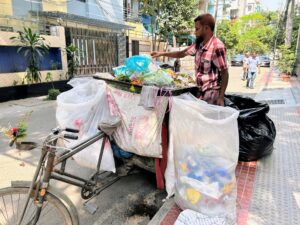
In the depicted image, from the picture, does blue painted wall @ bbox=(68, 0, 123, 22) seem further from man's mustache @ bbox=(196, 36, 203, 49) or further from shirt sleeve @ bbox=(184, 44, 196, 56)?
man's mustache @ bbox=(196, 36, 203, 49)

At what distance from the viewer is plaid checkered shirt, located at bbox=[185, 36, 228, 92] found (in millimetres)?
2703

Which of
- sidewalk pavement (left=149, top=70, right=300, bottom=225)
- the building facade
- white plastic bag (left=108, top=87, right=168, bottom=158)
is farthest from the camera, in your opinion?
the building facade

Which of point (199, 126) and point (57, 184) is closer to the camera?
point (199, 126)

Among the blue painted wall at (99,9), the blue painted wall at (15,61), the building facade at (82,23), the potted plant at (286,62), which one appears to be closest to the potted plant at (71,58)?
the building facade at (82,23)

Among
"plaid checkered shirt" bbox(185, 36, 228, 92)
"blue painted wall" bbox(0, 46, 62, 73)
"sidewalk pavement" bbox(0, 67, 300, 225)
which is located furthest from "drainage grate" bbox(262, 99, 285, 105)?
"blue painted wall" bbox(0, 46, 62, 73)

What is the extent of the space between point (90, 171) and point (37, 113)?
4.00 metres

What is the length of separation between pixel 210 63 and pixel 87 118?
4.69ft

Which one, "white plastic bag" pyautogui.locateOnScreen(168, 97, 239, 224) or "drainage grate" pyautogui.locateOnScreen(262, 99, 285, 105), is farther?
"drainage grate" pyautogui.locateOnScreen(262, 99, 285, 105)

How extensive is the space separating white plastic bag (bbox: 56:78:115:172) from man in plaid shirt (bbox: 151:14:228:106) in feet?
3.59

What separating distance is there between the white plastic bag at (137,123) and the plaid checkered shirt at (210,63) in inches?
29.9

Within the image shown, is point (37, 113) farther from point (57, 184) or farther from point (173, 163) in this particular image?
point (173, 163)

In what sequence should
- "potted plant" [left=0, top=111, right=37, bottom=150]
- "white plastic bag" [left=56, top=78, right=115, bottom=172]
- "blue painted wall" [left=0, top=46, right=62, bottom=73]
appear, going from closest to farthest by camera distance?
1. "potted plant" [left=0, top=111, right=37, bottom=150]
2. "white plastic bag" [left=56, top=78, right=115, bottom=172]
3. "blue painted wall" [left=0, top=46, right=62, bottom=73]

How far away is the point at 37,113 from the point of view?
6.63m

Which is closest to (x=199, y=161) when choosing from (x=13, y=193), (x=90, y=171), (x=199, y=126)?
(x=199, y=126)
